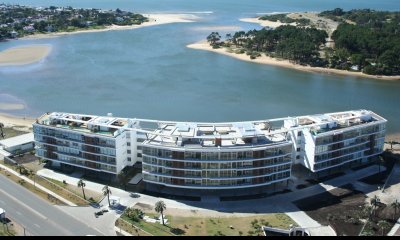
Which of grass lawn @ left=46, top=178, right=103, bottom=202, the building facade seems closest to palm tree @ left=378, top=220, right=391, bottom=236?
the building facade

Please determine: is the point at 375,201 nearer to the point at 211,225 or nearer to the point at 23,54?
the point at 211,225

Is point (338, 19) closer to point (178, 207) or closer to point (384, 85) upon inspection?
point (384, 85)

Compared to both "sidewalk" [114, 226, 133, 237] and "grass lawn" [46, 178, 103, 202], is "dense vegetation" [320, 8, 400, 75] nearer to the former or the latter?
"grass lawn" [46, 178, 103, 202]

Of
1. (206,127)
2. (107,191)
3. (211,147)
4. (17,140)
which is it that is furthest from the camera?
(17,140)

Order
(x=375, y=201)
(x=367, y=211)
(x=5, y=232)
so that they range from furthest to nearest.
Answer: (x=375, y=201), (x=367, y=211), (x=5, y=232)

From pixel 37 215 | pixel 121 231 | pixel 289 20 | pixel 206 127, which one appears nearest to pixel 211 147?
pixel 206 127

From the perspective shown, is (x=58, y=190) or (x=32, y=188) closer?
(x=58, y=190)
